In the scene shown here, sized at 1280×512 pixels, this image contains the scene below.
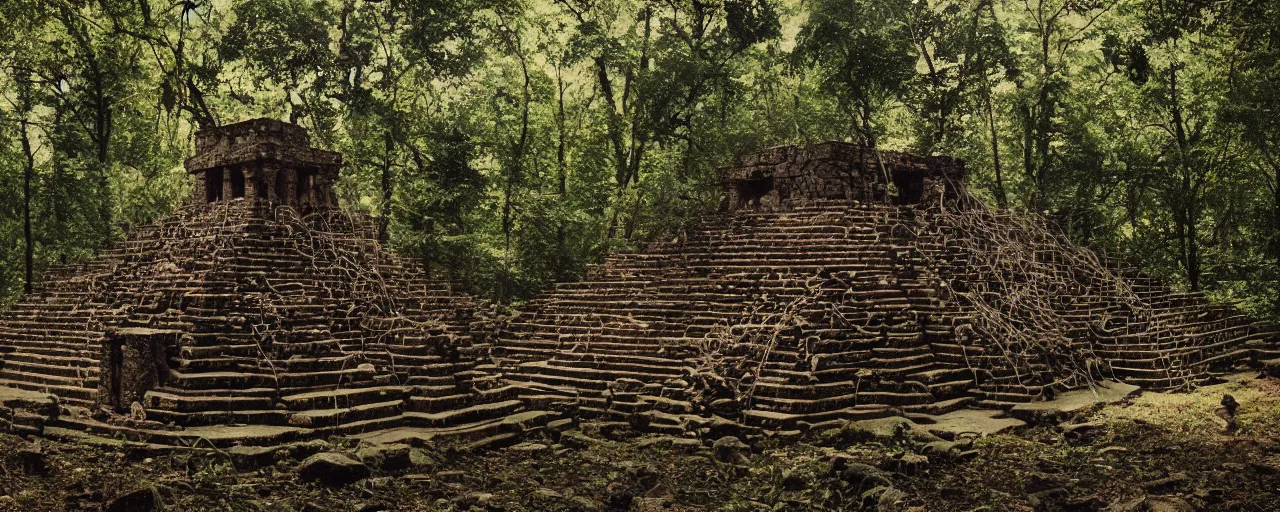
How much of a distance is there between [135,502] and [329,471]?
190cm

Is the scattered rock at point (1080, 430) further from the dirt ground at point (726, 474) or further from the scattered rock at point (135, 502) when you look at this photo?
the scattered rock at point (135, 502)

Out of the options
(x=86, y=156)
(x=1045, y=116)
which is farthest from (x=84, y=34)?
(x=1045, y=116)

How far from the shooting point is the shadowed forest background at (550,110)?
25.9m

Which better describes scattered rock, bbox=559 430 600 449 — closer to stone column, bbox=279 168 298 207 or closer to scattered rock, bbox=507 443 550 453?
scattered rock, bbox=507 443 550 453

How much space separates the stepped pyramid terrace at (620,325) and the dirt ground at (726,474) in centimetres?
80


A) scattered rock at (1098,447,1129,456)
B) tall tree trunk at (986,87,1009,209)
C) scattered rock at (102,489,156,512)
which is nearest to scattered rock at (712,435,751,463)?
scattered rock at (1098,447,1129,456)

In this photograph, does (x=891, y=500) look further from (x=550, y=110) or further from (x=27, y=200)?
(x=27, y=200)

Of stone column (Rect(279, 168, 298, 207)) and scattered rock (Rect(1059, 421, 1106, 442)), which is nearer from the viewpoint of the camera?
scattered rock (Rect(1059, 421, 1106, 442))

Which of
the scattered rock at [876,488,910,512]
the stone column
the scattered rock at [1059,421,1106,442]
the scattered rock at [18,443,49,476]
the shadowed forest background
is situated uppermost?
the shadowed forest background

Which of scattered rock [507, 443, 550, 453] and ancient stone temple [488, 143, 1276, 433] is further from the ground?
ancient stone temple [488, 143, 1276, 433]

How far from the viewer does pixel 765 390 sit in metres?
13.6

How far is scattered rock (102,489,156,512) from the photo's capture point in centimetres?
891

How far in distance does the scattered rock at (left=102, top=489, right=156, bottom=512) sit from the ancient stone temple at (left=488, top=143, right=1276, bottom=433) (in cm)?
625

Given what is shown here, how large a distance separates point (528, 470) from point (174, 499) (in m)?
3.64
